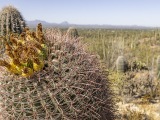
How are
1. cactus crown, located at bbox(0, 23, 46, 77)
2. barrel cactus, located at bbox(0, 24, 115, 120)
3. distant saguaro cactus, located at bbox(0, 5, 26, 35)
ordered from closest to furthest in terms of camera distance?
barrel cactus, located at bbox(0, 24, 115, 120)
cactus crown, located at bbox(0, 23, 46, 77)
distant saguaro cactus, located at bbox(0, 5, 26, 35)

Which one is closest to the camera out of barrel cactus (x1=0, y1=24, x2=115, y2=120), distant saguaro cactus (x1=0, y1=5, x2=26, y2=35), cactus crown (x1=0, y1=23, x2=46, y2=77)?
barrel cactus (x1=0, y1=24, x2=115, y2=120)

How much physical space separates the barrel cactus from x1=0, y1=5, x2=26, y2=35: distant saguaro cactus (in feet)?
8.38

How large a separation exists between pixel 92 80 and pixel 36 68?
569 mm

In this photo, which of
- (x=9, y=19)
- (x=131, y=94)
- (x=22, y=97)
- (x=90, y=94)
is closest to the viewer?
(x=22, y=97)

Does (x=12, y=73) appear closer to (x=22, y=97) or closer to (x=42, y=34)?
(x=22, y=97)

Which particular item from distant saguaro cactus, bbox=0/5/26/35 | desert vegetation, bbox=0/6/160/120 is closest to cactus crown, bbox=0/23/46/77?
desert vegetation, bbox=0/6/160/120

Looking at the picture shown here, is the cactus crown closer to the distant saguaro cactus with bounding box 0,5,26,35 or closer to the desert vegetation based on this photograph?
the desert vegetation

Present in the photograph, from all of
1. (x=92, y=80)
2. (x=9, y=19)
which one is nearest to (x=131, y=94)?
(x=9, y=19)

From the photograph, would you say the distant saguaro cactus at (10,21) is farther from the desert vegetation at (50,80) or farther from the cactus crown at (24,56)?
the cactus crown at (24,56)

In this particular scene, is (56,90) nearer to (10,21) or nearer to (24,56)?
(24,56)

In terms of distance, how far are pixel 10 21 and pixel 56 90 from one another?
3.23 meters

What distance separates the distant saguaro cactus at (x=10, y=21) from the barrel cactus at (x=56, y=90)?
2554 millimetres

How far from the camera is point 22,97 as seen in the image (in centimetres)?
280

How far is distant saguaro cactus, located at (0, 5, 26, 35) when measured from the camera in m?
5.70
